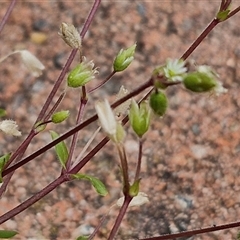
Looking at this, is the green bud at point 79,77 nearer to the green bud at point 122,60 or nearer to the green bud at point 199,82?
the green bud at point 122,60

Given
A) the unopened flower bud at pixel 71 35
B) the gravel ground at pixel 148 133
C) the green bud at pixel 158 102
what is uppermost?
the gravel ground at pixel 148 133

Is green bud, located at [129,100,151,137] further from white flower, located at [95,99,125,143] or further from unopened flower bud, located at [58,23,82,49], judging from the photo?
unopened flower bud, located at [58,23,82,49]

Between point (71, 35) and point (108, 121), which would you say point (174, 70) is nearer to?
point (108, 121)

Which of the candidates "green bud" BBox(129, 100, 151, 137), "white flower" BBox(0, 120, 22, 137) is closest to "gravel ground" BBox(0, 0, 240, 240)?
"white flower" BBox(0, 120, 22, 137)

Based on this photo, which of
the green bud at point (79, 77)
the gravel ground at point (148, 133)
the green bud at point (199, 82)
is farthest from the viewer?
the gravel ground at point (148, 133)

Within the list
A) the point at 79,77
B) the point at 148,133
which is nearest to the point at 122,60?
the point at 79,77

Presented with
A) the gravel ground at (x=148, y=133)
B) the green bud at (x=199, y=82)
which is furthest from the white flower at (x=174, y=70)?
the gravel ground at (x=148, y=133)
